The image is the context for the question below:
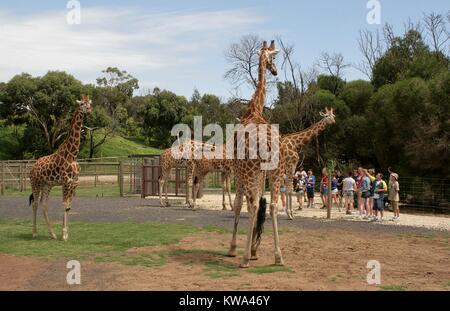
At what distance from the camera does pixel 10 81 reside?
41594mm

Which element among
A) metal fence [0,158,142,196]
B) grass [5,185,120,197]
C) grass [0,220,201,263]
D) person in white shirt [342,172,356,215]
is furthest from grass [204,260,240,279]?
grass [5,185,120,197]

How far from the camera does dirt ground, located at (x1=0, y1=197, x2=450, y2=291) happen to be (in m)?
7.59

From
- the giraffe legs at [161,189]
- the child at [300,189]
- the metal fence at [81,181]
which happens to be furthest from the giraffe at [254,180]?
the metal fence at [81,181]

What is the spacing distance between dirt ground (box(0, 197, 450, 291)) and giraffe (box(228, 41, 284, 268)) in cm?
36

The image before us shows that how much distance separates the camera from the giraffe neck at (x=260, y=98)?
32.3 feet

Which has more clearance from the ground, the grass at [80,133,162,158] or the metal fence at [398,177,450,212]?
the grass at [80,133,162,158]

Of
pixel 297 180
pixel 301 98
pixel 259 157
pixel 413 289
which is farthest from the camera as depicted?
pixel 301 98

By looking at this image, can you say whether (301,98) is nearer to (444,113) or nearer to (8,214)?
(444,113)

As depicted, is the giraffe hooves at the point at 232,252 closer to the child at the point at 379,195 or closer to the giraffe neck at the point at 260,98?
the giraffe neck at the point at 260,98

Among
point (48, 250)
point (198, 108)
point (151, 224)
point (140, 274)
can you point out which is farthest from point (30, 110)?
point (140, 274)

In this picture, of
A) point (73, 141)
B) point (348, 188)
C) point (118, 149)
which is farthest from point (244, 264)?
point (118, 149)

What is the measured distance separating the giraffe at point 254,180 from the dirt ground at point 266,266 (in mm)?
385

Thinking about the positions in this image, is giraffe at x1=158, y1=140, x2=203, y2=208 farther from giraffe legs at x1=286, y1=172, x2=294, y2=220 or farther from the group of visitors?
giraffe legs at x1=286, y1=172, x2=294, y2=220

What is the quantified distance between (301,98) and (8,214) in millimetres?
23014
